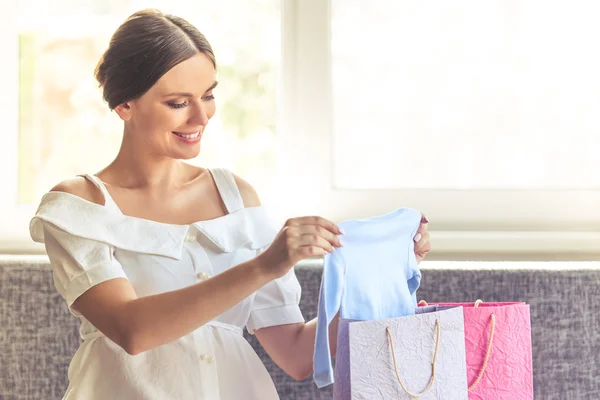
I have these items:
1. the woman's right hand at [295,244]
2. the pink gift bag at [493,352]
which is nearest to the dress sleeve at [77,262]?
the woman's right hand at [295,244]

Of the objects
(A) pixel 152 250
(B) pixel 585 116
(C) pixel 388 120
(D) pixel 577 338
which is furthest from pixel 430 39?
(A) pixel 152 250

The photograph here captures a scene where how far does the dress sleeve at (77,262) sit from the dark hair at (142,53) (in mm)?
219

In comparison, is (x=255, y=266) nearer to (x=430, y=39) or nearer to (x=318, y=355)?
(x=318, y=355)

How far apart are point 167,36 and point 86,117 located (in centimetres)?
70

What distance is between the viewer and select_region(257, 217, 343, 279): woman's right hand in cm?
108

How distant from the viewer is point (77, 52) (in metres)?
1.87

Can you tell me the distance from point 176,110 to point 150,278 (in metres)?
0.26

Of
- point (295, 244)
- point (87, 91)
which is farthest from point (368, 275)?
point (87, 91)

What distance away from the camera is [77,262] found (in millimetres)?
1204

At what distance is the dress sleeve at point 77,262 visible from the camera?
119 centimetres

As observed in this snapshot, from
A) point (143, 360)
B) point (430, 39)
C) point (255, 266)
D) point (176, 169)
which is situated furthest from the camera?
point (430, 39)

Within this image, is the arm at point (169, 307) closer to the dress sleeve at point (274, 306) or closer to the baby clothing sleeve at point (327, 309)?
the baby clothing sleeve at point (327, 309)

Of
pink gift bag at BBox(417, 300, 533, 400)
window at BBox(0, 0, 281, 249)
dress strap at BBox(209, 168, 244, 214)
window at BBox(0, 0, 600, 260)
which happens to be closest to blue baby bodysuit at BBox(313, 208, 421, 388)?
pink gift bag at BBox(417, 300, 533, 400)

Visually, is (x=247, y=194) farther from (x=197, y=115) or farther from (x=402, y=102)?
(x=402, y=102)
